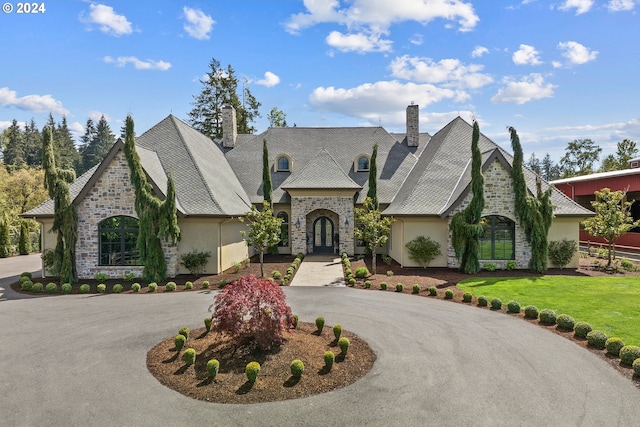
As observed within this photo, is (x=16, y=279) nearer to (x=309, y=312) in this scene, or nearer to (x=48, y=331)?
(x=48, y=331)

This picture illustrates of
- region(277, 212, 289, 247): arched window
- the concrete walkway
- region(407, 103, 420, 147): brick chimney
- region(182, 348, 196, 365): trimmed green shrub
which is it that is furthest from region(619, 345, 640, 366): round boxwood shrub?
region(407, 103, 420, 147): brick chimney

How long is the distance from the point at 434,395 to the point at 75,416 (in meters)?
6.77

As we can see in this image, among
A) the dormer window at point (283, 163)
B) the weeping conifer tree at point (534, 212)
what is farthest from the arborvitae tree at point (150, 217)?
the weeping conifer tree at point (534, 212)

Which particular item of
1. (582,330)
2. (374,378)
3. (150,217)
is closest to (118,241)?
(150,217)

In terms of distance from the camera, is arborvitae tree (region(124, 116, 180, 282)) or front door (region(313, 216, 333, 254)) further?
front door (region(313, 216, 333, 254))

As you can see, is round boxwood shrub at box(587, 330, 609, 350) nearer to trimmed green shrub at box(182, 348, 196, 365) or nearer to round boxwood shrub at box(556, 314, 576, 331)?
round boxwood shrub at box(556, 314, 576, 331)

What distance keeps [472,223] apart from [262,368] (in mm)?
14487

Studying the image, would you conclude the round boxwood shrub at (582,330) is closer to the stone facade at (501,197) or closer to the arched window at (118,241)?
the stone facade at (501,197)

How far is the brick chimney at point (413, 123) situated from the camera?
3131cm

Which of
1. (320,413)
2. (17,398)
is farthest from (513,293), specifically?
(17,398)

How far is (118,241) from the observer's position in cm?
1844

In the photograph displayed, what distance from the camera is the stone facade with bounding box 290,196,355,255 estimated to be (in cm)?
2530

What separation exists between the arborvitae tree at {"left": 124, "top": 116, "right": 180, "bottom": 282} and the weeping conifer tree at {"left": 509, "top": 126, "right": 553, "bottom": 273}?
17.6 metres

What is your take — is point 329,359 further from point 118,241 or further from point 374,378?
point 118,241
